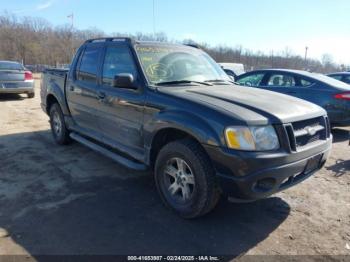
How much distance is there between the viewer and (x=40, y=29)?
60344 mm

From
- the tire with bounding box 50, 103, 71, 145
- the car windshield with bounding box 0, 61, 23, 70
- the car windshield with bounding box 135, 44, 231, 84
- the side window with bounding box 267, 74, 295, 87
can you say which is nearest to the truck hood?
the car windshield with bounding box 135, 44, 231, 84

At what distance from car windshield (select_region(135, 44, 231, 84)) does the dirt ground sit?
1541 mm

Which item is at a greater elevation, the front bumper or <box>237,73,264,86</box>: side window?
<box>237,73,264,86</box>: side window

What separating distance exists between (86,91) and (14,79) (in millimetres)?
8212

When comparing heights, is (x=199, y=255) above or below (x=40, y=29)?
below

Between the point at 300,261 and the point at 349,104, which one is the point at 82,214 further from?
the point at 349,104

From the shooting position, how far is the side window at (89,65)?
4.73 metres

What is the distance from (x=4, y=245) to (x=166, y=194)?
5.56 ft

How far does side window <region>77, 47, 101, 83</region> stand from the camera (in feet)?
15.5

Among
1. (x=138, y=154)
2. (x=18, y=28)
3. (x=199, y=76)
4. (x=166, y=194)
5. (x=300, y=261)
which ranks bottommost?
(x=300, y=261)

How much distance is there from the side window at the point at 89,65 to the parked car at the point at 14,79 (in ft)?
25.2

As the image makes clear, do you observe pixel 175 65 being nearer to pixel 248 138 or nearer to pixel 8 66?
pixel 248 138

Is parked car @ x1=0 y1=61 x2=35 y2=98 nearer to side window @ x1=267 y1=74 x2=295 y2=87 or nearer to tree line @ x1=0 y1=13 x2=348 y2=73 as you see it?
side window @ x1=267 y1=74 x2=295 y2=87

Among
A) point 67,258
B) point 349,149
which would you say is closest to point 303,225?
point 67,258
